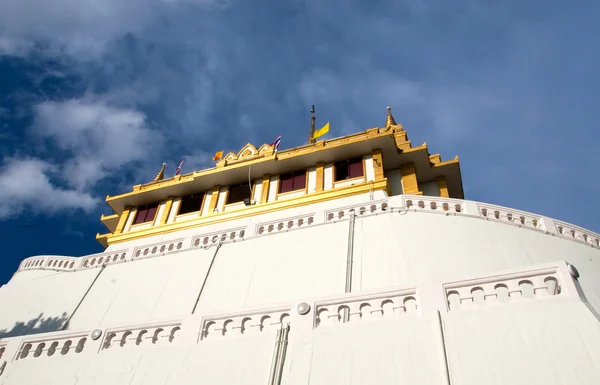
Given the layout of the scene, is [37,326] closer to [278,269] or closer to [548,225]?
[278,269]

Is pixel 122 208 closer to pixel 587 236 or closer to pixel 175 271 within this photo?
pixel 175 271

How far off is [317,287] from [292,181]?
32.0ft

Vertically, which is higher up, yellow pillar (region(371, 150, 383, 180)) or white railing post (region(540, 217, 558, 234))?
yellow pillar (region(371, 150, 383, 180))

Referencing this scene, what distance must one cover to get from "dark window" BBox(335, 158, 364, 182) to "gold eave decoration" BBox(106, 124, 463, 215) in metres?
0.27

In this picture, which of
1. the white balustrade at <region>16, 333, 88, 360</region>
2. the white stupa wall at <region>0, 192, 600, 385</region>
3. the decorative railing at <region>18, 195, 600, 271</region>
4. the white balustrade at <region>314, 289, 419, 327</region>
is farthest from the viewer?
the decorative railing at <region>18, 195, 600, 271</region>

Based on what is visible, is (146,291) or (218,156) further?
(218,156)

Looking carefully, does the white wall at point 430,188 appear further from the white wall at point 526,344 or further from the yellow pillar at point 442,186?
the white wall at point 526,344

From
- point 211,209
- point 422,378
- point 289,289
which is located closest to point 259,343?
point 422,378

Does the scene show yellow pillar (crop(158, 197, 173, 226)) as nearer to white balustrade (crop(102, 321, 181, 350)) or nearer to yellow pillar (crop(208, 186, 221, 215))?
yellow pillar (crop(208, 186, 221, 215))

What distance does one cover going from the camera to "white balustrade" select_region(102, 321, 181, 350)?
25.5 ft

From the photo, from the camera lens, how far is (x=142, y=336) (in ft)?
26.1

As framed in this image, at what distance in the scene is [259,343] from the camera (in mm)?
7035

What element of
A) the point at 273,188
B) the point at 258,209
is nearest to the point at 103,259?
the point at 258,209

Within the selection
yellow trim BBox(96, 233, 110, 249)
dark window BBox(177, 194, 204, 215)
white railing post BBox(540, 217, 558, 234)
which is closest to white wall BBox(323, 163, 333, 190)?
dark window BBox(177, 194, 204, 215)
